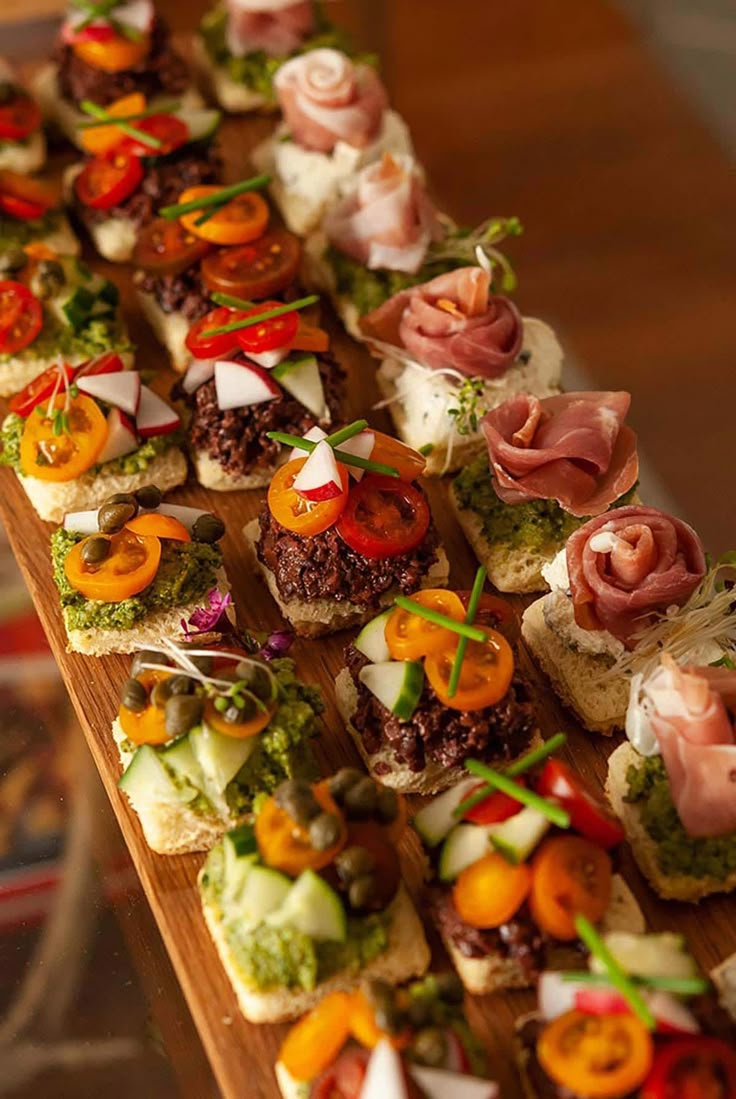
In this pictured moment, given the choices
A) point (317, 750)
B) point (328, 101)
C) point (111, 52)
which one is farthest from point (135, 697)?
point (111, 52)

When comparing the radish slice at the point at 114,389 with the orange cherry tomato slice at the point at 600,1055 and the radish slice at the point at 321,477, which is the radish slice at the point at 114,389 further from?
the orange cherry tomato slice at the point at 600,1055

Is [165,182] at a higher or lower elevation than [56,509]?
higher

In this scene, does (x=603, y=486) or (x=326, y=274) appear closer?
(x=603, y=486)

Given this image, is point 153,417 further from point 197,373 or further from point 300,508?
point 300,508

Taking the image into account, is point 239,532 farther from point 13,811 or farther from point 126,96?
point 126,96

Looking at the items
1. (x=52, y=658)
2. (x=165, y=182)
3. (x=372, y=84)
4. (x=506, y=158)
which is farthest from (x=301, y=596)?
(x=506, y=158)
